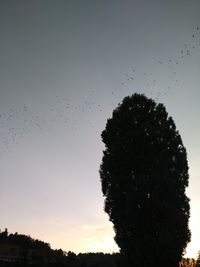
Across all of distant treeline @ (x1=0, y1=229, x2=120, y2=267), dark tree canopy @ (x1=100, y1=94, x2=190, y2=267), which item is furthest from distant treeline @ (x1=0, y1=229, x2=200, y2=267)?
dark tree canopy @ (x1=100, y1=94, x2=190, y2=267)

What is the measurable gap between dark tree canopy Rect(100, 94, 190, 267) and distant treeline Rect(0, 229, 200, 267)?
287 cm

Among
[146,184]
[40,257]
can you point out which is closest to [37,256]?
[40,257]

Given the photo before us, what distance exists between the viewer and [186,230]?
76.3 ft

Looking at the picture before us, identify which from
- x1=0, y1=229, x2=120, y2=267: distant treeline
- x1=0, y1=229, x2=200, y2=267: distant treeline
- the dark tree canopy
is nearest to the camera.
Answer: the dark tree canopy

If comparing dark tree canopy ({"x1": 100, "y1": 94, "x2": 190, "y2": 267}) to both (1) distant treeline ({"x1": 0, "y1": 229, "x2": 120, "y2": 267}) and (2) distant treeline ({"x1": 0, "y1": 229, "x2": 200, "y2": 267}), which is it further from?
(1) distant treeline ({"x1": 0, "y1": 229, "x2": 120, "y2": 267})

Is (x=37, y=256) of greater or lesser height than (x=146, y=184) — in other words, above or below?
above

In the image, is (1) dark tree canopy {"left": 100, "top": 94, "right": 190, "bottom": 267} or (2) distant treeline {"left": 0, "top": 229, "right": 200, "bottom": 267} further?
(2) distant treeline {"left": 0, "top": 229, "right": 200, "bottom": 267}

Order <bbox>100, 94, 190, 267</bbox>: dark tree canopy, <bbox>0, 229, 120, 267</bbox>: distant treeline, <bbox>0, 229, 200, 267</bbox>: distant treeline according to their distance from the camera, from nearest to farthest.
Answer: <bbox>100, 94, 190, 267</bbox>: dark tree canopy < <bbox>0, 229, 200, 267</bbox>: distant treeline < <bbox>0, 229, 120, 267</bbox>: distant treeline

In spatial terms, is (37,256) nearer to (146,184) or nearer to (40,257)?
(40,257)

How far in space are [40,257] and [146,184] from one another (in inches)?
1816

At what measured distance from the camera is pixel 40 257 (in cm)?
6297

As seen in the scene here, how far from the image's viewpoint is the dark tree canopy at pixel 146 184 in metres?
22.5

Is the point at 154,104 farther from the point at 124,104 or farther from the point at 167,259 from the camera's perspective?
the point at 167,259

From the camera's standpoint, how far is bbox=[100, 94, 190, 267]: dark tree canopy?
73.8 ft
